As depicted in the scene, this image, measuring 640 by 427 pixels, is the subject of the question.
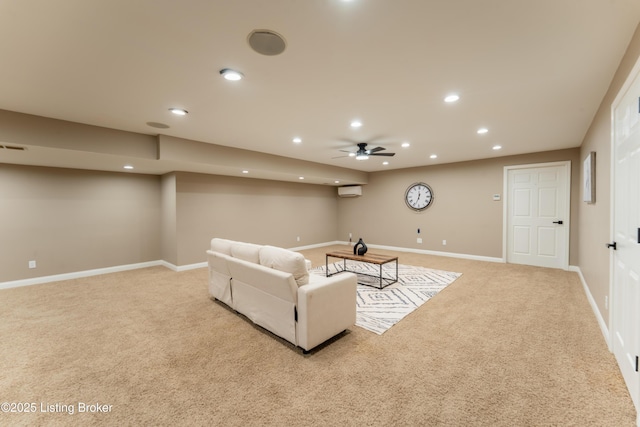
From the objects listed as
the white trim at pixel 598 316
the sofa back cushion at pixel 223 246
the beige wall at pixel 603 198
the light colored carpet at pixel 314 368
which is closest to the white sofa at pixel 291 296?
the light colored carpet at pixel 314 368

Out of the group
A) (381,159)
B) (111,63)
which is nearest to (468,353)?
(111,63)

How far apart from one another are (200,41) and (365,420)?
2.62 metres

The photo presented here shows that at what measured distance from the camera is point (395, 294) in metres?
3.88

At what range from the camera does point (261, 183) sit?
691cm

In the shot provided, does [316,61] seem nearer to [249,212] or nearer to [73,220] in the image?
[249,212]

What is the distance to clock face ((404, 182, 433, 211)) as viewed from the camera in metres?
6.99

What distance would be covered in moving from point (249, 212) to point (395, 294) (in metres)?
4.13

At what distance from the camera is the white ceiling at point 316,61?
152 cm

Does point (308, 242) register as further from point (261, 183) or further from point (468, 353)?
point (468, 353)

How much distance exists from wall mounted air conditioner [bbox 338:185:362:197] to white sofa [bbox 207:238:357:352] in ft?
18.6

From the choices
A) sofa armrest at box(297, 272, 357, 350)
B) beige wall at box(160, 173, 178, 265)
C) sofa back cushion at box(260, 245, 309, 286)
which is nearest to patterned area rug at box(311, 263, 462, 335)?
sofa armrest at box(297, 272, 357, 350)

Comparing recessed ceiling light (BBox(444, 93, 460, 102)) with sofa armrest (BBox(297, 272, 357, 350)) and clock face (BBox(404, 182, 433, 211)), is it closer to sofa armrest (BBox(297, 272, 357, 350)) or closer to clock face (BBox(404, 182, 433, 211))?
sofa armrest (BBox(297, 272, 357, 350))

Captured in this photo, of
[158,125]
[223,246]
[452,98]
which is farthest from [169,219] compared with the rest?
[452,98]

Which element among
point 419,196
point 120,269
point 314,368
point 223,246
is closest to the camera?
point 314,368
